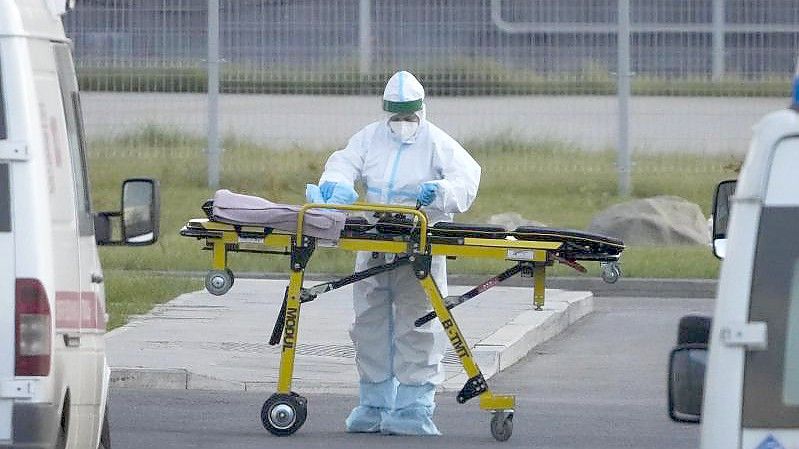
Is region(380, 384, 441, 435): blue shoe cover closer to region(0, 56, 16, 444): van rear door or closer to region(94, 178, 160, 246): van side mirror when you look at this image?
region(94, 178, 160, 246): van side mirror

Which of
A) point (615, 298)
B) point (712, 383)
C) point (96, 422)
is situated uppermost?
point (712, 383)

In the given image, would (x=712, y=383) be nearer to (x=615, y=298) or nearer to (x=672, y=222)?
(x=615, y=298)

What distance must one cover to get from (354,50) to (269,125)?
4.13ft

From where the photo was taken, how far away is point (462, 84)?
20.3m

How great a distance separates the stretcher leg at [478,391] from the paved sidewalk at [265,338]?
172 centimetres

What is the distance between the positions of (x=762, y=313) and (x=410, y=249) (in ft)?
16.6

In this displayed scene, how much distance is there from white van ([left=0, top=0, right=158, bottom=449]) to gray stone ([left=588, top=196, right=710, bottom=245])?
39.7ft

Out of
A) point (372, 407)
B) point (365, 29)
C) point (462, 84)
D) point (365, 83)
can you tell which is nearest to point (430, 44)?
point (462, 84)

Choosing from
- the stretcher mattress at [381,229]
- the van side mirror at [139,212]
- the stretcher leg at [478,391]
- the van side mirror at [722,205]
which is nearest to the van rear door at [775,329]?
the van side mirror at [722,205]

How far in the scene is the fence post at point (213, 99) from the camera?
65.3 feet

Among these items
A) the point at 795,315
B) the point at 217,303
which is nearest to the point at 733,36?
the point at 217,303

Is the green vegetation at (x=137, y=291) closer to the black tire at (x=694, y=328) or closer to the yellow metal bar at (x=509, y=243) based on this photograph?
the yellow metal bar at (x=509, y=243)

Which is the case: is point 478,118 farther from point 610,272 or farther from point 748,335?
point 748,335

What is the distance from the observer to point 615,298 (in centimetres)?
1573
